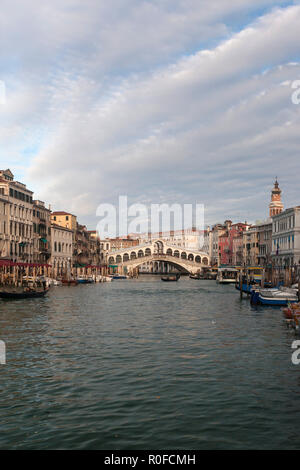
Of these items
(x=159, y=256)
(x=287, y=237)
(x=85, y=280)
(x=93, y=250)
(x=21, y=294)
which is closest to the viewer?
(x=21, y=294)

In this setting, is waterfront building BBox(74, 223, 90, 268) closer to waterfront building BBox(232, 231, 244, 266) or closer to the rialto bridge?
the rialto bridge

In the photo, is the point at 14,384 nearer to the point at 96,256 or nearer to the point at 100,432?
the point at 100,432

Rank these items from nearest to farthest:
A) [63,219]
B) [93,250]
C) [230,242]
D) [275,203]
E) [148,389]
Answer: [148,389], [63,219], [275,203], [93,250], [230,242]

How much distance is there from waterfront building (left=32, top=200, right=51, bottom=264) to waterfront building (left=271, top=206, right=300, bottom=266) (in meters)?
25.9

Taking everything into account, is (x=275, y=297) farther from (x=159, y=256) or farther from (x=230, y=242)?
(x=230, y=242)

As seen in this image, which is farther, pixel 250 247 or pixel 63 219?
pixel 250 247

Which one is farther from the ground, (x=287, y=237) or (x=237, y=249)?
(x=287, y=237)

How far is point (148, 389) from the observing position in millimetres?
9008

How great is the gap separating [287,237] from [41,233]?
27.5 m

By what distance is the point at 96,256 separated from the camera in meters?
93.1

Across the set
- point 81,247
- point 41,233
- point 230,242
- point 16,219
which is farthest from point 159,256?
point 16,219

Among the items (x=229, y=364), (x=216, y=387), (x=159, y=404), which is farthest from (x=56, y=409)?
(x=229, y=364)

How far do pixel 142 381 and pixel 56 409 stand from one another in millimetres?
2179

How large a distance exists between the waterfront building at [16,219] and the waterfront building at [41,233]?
1629mm
